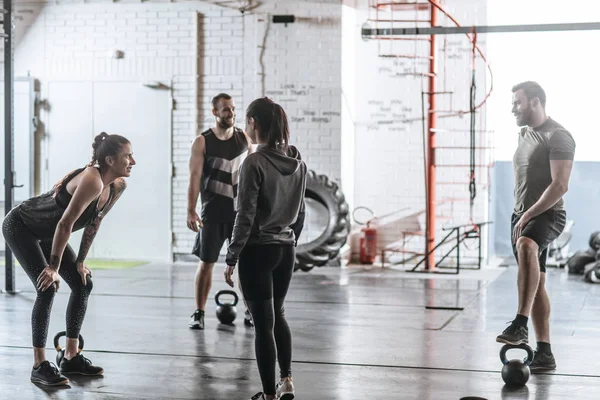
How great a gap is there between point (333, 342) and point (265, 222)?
6.36 feet

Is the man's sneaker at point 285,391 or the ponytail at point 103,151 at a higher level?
the ponytail at point 103,151

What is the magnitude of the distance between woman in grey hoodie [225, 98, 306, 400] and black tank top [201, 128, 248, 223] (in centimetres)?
189

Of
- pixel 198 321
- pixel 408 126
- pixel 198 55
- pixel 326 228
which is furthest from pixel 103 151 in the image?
pixel 408 126

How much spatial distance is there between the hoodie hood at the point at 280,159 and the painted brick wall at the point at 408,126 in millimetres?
6060

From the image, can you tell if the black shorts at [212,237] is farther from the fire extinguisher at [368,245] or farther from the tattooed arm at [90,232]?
the fire extinguisher at [368,245]

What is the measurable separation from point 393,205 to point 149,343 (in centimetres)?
506

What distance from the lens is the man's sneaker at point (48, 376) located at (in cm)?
404

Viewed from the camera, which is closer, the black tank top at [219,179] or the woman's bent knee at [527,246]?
the woman's bent knee at [527,246]

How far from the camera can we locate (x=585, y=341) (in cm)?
532

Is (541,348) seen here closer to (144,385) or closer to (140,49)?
(144,385)

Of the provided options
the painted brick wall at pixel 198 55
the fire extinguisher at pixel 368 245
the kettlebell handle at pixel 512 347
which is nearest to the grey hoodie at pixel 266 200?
the kettlebell handle at pixel 512 347

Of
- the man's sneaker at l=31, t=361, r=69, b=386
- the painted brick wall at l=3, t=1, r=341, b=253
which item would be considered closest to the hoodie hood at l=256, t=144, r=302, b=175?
the man's sneaker at l=31, t=361, r=69, b=386

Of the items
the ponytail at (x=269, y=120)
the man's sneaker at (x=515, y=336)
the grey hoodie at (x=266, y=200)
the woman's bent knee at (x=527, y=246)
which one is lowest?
the man's sneaker at (x=515, y=336)

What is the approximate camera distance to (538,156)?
433cm
